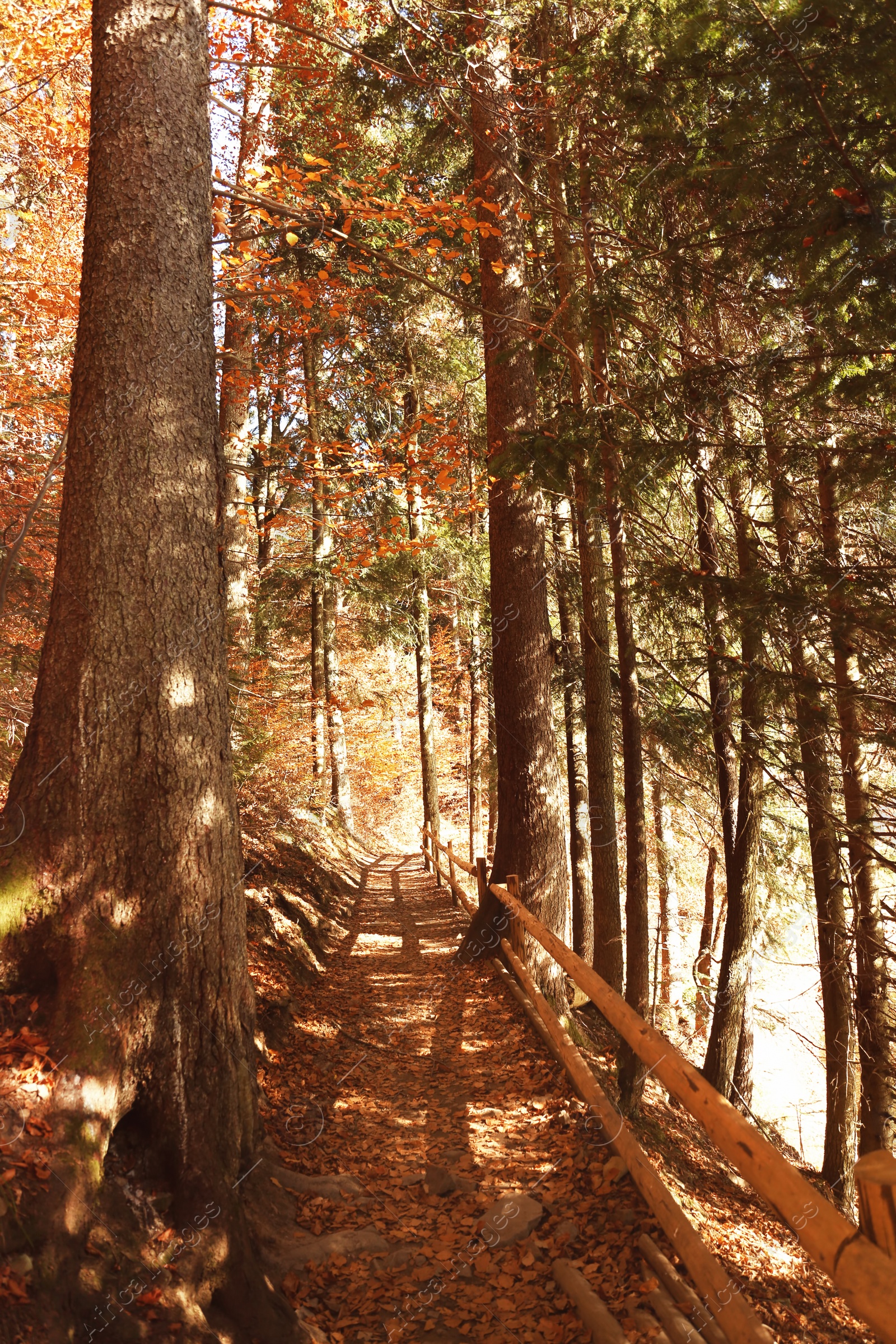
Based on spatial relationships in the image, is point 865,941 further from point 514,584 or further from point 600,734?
point 514,584

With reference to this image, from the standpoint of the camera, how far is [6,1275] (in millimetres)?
2660

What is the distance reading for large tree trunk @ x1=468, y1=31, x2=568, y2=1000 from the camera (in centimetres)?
777

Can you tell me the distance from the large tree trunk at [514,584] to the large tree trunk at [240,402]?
141 inches

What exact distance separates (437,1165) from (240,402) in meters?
9.99

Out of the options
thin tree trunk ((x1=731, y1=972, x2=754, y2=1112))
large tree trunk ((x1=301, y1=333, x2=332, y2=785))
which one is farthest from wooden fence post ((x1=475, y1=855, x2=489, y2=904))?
large tree trunk ((x1=301, y1=333, x2=332, y2=785))

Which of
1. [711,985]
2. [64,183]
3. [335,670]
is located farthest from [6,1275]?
[335,670]

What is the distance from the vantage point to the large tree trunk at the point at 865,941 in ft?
19.7

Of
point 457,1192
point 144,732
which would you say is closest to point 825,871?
point 457,1192

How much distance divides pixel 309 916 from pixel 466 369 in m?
10.2

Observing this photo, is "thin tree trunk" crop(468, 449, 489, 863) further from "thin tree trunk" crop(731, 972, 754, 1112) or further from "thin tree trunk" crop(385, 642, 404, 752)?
"thin tree trunk" crop(385, 642, 404, 752)

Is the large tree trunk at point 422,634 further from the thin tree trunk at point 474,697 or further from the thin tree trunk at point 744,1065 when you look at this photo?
the thin tree trunk at point 744,1065

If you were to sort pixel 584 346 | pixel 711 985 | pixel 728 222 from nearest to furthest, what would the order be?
pixel 728 222, pixel 584 346, pixel 711 985

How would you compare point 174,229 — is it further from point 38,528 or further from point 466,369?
point 466,369

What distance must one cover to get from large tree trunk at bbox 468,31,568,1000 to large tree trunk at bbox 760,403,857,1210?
7.57 ft
